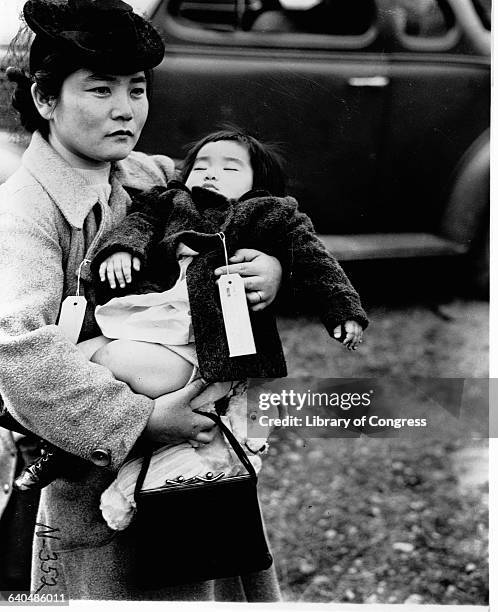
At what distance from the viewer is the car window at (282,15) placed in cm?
210

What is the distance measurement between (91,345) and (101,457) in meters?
0.27

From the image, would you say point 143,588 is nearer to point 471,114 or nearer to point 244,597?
point 244,597

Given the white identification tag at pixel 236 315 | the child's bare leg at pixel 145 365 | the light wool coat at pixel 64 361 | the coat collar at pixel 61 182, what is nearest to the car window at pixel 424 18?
the light wool coat at pixel 64 361

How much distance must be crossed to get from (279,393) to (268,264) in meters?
0.38

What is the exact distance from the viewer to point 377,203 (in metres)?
2.16

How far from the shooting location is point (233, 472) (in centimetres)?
194

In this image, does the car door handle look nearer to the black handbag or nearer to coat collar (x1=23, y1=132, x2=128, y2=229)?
coat collar (x1=23, y1=132, x2=128, y2=229)

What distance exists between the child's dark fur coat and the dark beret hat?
1.12 ft

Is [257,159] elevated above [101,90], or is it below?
below

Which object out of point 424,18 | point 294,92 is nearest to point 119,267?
point 294,92

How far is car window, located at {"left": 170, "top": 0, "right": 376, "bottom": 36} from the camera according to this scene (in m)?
2.10

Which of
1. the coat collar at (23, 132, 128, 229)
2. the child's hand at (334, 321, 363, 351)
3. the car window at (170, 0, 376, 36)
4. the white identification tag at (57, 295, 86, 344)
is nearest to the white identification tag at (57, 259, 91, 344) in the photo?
the white identification tag at (57, 295, 86, 344)

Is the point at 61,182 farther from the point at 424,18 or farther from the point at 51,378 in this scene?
the point at 424,18

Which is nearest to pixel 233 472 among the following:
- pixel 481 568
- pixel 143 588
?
pixel 143 588
